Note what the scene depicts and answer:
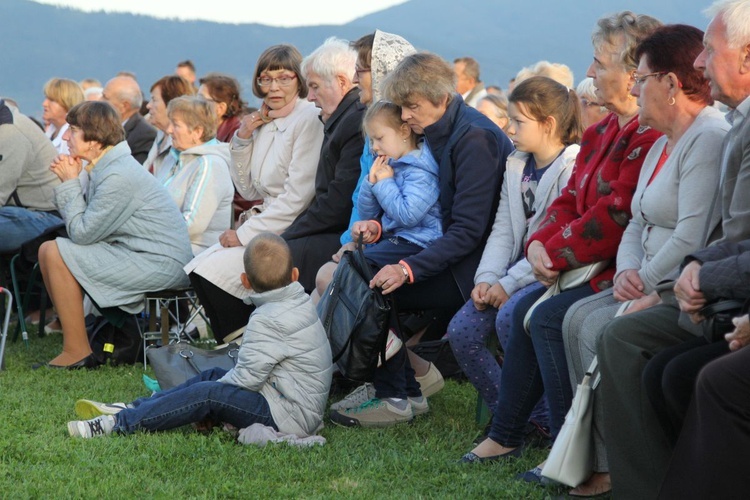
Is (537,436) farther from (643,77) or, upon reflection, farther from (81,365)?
(81,365)

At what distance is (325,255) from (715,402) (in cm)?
312

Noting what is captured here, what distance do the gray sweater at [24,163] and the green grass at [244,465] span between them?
3.02 meters

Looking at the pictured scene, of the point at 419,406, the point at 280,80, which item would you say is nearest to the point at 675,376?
the point at 419,406

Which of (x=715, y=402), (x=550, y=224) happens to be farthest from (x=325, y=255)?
(x=715, y=402)

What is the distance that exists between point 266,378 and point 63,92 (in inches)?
266

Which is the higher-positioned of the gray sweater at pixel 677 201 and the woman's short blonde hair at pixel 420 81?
the woman's short blonde hair at pixel 420 81

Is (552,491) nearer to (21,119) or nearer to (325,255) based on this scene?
(325,255)

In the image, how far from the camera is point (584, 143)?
4.41 meters

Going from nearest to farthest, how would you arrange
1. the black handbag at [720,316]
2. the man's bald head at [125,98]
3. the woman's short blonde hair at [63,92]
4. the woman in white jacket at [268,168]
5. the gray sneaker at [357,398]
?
the black handbag at [720,316], the gray sneaker at [357,398], the woman in white jacket at [268,168], the man's bald head at [125,98], the woman's short blonde hair at [63,92]

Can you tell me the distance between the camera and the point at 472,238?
4.79 metres

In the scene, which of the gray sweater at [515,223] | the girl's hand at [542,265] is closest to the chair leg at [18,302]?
the gray sweater at [515,223]

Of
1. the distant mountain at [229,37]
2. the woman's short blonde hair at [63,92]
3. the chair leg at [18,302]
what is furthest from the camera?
the distant mountain at [229,37]

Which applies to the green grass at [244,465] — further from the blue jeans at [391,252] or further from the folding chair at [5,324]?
the folding chair at [5,324]

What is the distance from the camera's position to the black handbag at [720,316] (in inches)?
126
